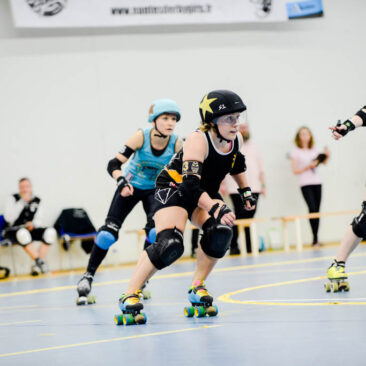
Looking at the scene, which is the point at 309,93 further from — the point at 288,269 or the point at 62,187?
the point at 288,269

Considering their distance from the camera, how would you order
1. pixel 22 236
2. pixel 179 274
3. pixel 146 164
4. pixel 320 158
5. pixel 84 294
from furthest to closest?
pixel 320 158 < pixel 22 236 < pixel 179 274 < pixel 146 164 < pixel 84 294

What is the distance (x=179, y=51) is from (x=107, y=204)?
2.80 m

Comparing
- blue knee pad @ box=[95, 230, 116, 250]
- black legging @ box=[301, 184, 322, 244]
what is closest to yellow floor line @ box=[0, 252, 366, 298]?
blue knee pad @ box=[95, 230, 116, 250]

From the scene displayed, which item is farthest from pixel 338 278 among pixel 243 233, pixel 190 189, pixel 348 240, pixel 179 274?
pixel 243 233

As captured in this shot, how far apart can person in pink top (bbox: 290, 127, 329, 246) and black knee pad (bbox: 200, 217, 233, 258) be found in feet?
25.0

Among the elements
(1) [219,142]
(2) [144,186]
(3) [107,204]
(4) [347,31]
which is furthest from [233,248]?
(1) [219,142]

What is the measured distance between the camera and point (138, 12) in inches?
460

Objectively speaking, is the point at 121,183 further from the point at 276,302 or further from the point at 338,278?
the point at 338,278

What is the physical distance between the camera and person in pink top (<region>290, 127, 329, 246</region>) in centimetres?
1189

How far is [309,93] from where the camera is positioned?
1298 centimetres

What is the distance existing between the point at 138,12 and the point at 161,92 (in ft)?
4.38

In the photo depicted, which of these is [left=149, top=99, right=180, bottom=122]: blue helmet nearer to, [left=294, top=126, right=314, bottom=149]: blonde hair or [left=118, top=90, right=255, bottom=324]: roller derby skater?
[left=118, top=90, right=255, bottom=324]: roller derby skater

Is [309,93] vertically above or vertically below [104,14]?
below

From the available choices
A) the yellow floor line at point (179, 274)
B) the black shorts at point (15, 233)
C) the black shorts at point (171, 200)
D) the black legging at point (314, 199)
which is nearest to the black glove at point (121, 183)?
the black shorts at point (171, 200)
